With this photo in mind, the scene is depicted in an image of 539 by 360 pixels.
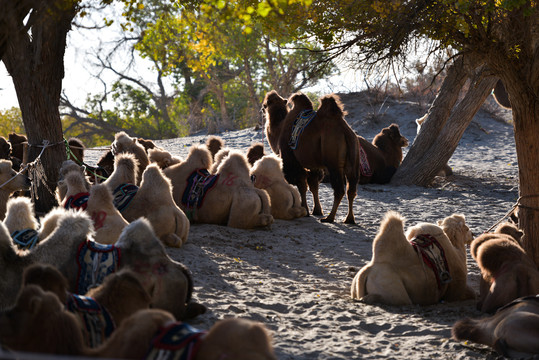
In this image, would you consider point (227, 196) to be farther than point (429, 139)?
No

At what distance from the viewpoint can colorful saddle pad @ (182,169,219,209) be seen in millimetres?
9602

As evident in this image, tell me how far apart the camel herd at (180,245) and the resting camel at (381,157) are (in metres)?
3.67

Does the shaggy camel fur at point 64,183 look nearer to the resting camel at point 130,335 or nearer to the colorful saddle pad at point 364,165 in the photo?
the resting camel at point 130,335

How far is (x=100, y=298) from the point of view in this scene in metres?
4.07

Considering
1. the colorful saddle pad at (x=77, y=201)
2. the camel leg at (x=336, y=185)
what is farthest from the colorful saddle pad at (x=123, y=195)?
the camel leg at (x=336, y=185)

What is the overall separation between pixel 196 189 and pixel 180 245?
5.91 feet

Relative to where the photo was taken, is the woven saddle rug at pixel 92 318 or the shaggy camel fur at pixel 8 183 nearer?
the woven saddle rug at pixel 92 318

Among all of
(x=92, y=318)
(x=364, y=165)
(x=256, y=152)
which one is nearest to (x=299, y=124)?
(x=256, y=152)

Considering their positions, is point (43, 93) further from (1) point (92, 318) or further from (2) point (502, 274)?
(2) point (502, 274)

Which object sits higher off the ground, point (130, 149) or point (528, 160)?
point (130, 149)

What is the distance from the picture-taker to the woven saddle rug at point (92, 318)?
370 cm

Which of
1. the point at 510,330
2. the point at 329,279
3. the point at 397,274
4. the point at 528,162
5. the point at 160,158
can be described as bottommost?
the point at 329,279

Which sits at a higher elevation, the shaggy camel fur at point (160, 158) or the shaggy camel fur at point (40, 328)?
the shaggy camel fur at point (160, 158)

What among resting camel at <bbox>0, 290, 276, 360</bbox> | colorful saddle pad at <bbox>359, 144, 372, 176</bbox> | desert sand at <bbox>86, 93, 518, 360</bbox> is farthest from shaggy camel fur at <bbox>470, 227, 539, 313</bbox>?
colorful saddle pad at <bbox>359, 144, 372, 176</bbox>
